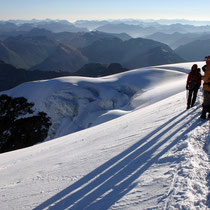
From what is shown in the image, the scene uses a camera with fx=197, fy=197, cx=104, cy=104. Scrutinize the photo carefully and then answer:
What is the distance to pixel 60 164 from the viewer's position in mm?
6141

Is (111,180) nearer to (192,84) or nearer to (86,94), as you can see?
(192,84)

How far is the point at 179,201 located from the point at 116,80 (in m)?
38.2

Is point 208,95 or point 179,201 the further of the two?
point 208,95

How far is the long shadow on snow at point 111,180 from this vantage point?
3963 millimetres

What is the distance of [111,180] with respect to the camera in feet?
14.9

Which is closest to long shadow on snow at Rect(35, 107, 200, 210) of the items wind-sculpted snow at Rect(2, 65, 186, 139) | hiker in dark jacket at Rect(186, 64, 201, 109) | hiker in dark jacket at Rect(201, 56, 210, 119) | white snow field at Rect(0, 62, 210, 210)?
white snow field at Rect(0, 62, 210, 210)

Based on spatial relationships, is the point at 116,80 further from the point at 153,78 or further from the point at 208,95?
the point at 208,95

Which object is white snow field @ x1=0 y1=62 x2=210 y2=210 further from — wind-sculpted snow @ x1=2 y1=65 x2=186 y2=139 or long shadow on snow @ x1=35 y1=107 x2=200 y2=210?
wind-sculpted snow @ x1=2 y1=65 x2=186 y2=139

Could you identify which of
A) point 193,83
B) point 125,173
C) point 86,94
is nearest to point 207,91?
point 193,83

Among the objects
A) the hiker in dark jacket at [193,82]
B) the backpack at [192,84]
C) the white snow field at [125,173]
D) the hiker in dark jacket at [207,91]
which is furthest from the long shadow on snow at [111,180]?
the backpack at [192,84]

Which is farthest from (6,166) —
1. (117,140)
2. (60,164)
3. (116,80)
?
(116,80)

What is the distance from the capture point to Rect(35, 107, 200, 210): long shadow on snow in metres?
3.96

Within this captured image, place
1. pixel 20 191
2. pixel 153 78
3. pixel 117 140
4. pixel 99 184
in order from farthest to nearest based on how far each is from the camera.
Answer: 1. pixel 153 78
2. pixel 117 140
3. pixel 20 191
4. pixel 99 184

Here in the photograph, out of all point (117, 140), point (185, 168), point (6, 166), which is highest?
point (185, 168)
